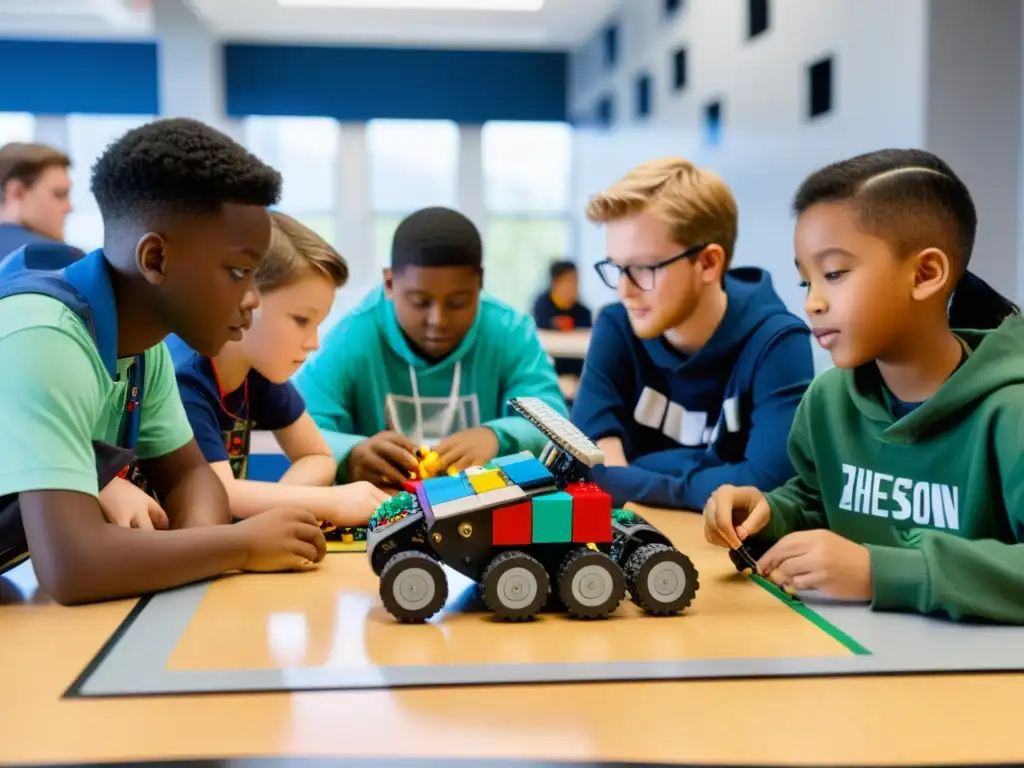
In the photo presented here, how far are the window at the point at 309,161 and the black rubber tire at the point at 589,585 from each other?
10.4m

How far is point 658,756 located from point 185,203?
2.67 ft

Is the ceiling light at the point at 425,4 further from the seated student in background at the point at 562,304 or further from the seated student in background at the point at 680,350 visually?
the seated student in background at the point at 680,350

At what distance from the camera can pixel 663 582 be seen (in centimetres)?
107

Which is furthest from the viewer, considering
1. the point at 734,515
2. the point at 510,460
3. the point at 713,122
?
the point at 713,122

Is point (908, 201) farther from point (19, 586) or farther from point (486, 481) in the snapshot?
point (19, 586)

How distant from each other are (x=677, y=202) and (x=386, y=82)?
30.9 feet

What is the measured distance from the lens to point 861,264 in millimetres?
1234

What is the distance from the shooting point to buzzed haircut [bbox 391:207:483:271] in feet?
6.67

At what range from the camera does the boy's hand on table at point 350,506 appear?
59.2 inches

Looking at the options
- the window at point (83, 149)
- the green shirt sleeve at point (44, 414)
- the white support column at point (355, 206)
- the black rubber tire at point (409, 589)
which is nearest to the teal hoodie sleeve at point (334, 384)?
the green shirt sleeve at point (44, 414)

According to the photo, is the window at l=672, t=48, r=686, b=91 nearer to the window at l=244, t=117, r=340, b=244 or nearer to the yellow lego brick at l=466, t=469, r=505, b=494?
the window at l=244, t=117, r=340, b=244

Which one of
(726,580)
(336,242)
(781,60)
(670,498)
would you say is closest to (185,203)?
(726,580)

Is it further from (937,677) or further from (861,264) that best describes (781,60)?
(937,677)

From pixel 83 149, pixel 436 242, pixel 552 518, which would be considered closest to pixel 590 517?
pixel 552 518
